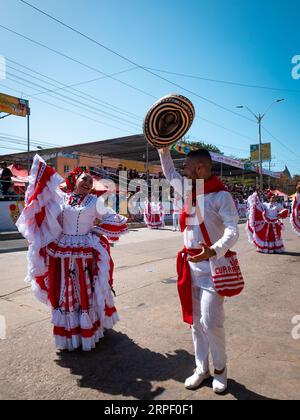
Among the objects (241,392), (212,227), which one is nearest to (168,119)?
(212,227)

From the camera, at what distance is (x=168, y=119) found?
327 cm

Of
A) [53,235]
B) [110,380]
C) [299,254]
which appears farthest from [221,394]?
[299,254]

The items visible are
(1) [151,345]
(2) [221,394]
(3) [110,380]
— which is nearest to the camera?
(2) [221,394]

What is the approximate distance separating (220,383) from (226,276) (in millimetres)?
874

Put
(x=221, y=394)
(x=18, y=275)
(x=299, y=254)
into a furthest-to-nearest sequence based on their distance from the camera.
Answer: (x=299, y=254)
(x=18, y=275)
(x=221, y=394)

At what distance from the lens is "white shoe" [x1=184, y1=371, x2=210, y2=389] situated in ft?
9.83

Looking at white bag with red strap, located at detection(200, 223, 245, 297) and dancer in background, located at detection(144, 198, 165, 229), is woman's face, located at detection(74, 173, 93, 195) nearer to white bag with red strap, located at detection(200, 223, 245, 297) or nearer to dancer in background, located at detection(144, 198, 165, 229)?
white bag with red strap, located at detection(200, 223, 245, 297)

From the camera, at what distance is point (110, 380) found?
10.3 feet

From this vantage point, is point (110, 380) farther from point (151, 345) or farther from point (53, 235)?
point (53, 235)

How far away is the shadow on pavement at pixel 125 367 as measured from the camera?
301 centimetres

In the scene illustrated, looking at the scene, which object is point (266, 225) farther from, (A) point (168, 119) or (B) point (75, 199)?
(A) point (168, 119)

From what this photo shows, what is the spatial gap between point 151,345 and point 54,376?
1.07 metres

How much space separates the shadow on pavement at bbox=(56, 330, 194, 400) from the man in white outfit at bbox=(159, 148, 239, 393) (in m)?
0.32

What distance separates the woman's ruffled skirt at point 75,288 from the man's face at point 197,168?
137 cm
